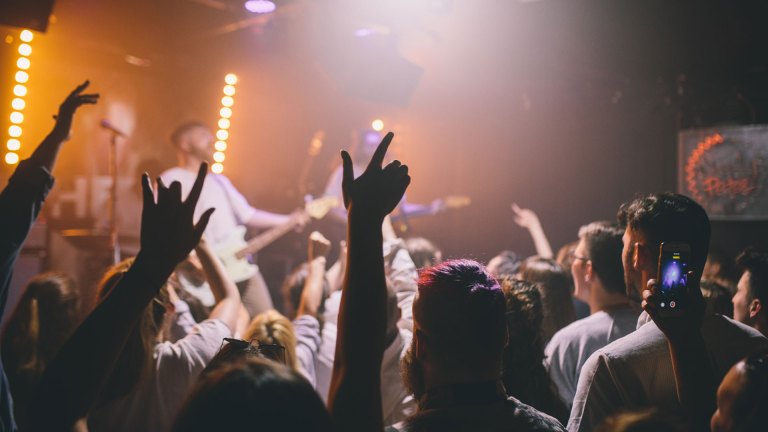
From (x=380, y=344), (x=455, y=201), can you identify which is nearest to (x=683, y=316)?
(x=380, y=344)

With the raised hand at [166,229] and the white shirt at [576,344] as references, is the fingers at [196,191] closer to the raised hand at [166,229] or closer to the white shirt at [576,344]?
the raised hand at [166,229]

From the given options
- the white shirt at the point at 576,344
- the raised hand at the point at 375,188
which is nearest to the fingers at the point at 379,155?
the raised hand at the point at 375,188

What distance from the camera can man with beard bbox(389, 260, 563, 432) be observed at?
1.32 meters

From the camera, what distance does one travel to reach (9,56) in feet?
14.5

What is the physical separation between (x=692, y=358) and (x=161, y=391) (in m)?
1.63

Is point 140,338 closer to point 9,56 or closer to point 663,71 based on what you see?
point 9,56

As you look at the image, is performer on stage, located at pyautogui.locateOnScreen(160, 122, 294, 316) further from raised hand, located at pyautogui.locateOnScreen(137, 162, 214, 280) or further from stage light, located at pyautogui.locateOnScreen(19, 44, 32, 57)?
raised hand, located at pyautogui.locateOnScreen(137, 162, 214, 280)

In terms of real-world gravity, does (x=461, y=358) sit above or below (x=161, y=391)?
above

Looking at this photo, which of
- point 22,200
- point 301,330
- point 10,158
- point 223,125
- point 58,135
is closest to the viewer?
point 22,200

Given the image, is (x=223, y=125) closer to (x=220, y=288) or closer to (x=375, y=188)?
(x=220, y=288)

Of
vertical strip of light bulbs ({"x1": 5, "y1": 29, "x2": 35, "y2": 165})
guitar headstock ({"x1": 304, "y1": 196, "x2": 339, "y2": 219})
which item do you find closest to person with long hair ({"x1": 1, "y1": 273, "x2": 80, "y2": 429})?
vertical strip of light bulbs ({"x1": 5, "y1": 29, "x2": 35, "y2": 165})

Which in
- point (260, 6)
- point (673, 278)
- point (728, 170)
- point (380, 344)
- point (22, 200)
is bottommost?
point (380, 344)

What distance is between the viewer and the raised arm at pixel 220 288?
2293 millimetres

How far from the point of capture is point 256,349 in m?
1.33
